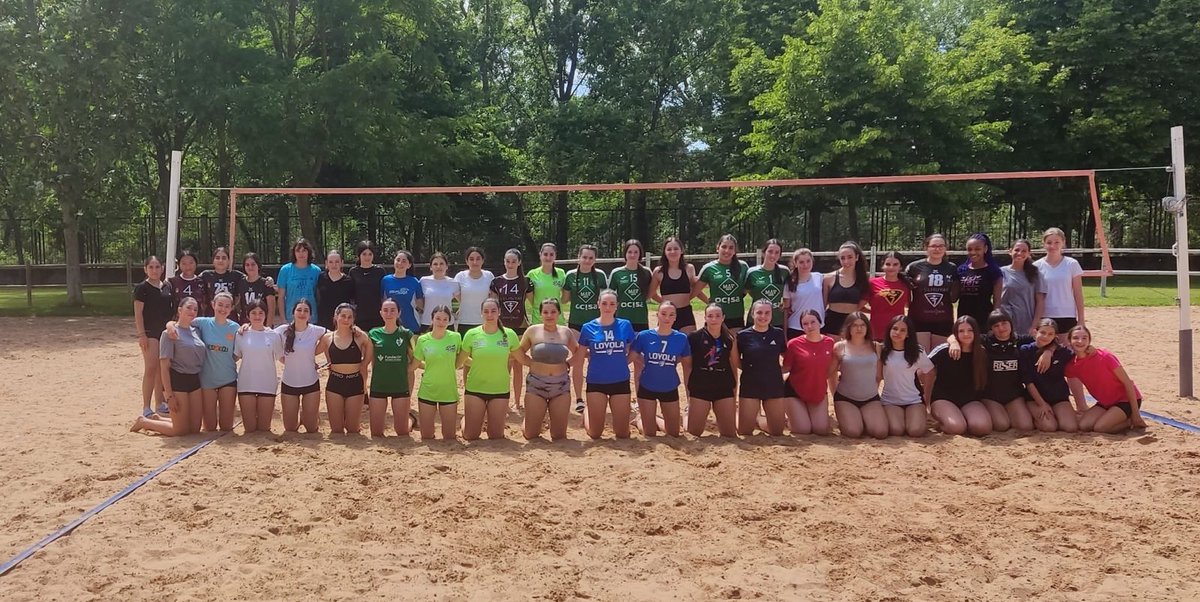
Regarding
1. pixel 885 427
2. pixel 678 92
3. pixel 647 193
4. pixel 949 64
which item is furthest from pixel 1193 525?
pixel 678 92

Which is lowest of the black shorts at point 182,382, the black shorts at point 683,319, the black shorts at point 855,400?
the black shorts at point 855,400

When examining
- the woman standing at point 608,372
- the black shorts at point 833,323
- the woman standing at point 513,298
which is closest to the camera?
the woman standing at point 608,372

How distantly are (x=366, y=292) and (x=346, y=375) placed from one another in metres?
0.95

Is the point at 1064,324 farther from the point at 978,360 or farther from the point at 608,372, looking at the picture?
the point at 608,372

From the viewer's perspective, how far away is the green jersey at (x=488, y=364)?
5.04m

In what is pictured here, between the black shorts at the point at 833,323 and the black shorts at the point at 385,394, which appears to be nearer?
the black shorts at the point at 385,394

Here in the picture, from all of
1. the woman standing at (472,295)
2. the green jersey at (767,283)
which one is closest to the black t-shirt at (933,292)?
the green jersey at (767,283)

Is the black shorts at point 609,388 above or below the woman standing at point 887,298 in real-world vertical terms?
below

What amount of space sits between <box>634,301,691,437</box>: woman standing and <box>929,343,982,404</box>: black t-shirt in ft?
5.58

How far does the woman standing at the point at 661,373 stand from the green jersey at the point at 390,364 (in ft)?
5.02

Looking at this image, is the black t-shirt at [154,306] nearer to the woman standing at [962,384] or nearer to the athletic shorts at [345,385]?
the athletic shorts at [345,385]

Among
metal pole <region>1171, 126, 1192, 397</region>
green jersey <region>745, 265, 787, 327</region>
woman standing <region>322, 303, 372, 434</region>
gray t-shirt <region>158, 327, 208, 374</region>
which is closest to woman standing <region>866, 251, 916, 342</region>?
green jersey <region>745, 265, 787, 327</region>

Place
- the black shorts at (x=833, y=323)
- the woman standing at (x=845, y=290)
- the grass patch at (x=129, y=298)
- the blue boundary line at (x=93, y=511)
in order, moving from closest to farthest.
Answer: the blue boundary line at (x=93, y=511) → the woman standing at (x=845, y=290) → the black shorts at (x=833, y=323) → the grass patch at (x=129, y=298)

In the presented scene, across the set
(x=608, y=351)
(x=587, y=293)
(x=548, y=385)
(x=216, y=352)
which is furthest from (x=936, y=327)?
(x=216, y=352)
